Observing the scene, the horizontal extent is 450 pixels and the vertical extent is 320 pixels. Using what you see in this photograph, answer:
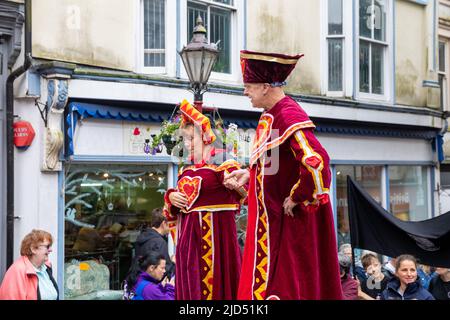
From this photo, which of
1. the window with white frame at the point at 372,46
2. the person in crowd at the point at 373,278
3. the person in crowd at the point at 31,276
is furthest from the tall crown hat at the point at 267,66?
the window with white frame at the point at 372,46

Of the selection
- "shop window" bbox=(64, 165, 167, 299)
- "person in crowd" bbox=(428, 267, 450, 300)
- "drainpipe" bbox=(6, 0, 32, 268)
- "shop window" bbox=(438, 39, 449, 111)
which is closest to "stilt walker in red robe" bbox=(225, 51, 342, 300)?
"person in crowd" bbox=(428, 267, 450, 300)

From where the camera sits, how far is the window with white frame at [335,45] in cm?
1423

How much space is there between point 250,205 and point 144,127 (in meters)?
5.43

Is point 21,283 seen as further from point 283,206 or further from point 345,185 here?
point 345,185

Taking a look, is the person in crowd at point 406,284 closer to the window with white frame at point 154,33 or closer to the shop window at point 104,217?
the shop window at point 104,217

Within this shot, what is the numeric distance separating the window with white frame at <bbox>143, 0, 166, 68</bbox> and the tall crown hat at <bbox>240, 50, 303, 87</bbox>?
5599 mm

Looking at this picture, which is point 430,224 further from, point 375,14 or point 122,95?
point 375,14

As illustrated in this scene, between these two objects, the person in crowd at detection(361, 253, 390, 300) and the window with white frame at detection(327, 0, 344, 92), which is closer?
the person in crowd at detection(361, 253, 390, 300)

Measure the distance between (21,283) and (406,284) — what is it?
11.3 ft

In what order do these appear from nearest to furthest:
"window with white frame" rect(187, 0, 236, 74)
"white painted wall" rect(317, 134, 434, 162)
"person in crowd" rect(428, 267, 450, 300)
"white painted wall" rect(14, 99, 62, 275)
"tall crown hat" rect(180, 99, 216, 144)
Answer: "tall crown hat" rect(180, 99, 216, 144) < "person in crowd" rect(428, 267, 450, 300) < "white painted wall" rect(14, 99, 62, 275) < "window with white frame" rect(187, 0, 236, 74) < "white painted wall" rect(317, 134, 434, 162)

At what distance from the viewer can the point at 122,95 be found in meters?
9.99

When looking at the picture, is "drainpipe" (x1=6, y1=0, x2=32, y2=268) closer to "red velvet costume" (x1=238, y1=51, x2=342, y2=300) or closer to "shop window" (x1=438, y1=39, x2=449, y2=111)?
"red velvet costume" (x1=238, y1=51, x2=342, y2=300)

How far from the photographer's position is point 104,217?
33.1ft

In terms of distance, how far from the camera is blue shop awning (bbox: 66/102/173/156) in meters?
9.42
